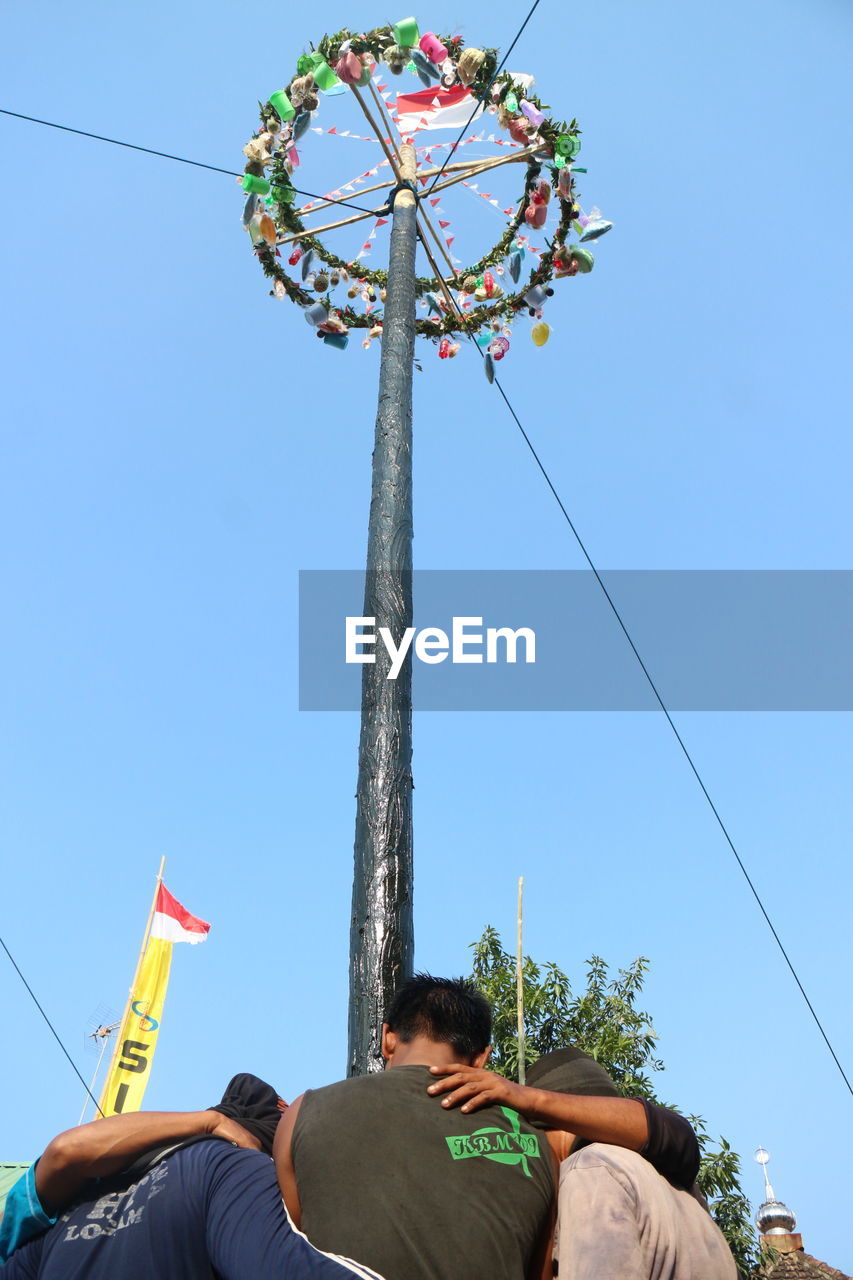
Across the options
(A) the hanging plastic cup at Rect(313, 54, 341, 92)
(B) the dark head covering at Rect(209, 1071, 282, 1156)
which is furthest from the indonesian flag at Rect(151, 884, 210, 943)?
(B) the dark head covering at Rect(209, 1071, 282, 1156)

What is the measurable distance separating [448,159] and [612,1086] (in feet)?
19.0

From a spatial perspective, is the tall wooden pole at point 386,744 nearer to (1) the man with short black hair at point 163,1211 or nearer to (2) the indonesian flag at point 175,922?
(1) the man with short black hair at point 163,1211

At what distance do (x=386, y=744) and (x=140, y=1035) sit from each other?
28.9 feet

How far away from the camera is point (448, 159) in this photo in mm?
6367

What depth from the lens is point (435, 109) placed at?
719cm

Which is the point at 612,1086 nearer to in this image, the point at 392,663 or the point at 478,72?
the point at 392,663

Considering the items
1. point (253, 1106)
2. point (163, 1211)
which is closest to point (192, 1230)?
point (163, 1211)

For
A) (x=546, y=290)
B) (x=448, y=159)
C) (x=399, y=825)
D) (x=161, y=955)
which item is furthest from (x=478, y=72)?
(x=161, y=955)

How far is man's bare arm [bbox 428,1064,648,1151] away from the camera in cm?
191

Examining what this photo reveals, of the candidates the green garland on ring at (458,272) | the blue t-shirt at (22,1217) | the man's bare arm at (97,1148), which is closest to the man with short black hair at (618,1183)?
the man's bare arm at (97,1148)

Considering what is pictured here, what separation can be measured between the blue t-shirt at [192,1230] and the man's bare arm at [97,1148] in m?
0.05

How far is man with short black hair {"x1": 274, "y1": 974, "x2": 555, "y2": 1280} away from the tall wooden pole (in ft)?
3.83

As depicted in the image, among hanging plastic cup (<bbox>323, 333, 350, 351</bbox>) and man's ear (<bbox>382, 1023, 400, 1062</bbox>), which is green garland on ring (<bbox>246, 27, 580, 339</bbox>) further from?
man's ear (<bbox>382, 1023, 400, 1062</bbox>)

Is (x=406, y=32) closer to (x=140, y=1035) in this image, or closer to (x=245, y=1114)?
(x=245, y=1114)
